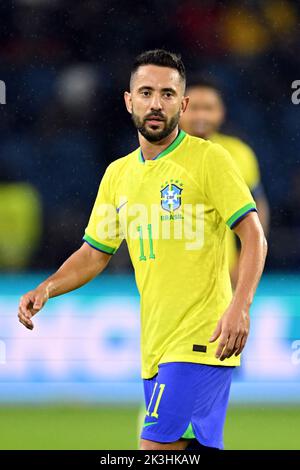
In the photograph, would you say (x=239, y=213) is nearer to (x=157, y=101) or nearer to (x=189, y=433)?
(x=157, y=101)

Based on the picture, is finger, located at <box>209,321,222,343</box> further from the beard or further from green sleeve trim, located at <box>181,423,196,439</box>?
the beard

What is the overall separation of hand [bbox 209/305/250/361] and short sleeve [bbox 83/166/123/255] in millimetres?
906

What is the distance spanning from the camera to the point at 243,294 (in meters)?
4.07

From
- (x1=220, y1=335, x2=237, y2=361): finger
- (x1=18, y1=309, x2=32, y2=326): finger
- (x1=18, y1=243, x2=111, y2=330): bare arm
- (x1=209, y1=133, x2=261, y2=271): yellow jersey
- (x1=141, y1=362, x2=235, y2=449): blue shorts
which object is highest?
(x1=209, y1=133, x2=261, y2=271): yellow jersey

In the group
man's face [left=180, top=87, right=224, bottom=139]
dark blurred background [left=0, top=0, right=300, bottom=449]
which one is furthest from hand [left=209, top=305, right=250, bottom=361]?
dark blurred background [left=0, top=0, right=300, bottom=449]

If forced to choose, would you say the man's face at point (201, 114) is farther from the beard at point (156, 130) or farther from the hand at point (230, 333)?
the hand at point (230, 333)

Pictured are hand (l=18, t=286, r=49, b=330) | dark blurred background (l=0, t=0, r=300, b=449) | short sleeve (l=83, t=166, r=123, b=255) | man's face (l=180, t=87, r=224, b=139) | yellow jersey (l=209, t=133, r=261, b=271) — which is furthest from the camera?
dark blurred background (l=0, t=0, r=300, b=449)

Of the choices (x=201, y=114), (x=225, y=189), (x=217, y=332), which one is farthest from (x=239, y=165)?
(x=217, y=332)

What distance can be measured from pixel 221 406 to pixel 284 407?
12.4 ft

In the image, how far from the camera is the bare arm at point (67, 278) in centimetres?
444

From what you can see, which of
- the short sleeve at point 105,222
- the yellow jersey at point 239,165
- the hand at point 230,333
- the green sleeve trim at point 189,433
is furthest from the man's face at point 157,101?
the yellow jersey at point 239,165

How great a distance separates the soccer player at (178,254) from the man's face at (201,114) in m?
1.57

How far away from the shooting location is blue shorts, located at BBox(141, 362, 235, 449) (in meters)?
4.31
